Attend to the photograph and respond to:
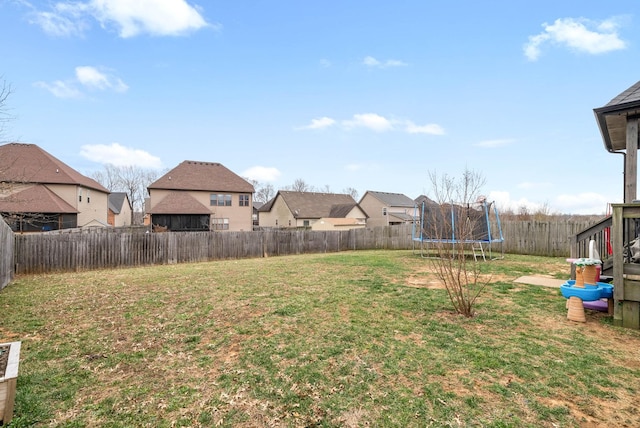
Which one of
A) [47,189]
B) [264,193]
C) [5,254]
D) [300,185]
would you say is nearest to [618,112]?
[5,254]

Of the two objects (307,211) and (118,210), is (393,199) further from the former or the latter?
(118,210)

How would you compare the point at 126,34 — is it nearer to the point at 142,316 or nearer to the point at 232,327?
the point at 142,316

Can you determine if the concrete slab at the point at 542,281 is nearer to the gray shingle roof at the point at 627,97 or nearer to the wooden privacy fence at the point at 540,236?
the gray shingle roof at the point at 627,97

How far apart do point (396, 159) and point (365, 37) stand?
10.5m

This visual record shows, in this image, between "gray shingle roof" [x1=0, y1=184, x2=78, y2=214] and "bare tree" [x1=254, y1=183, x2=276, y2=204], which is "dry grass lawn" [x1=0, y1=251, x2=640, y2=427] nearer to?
"gray shingle roof" [x1=0, y1=184, x2=78, y2=214]

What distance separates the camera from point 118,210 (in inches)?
1510

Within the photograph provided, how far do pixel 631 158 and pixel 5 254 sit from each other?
13.3 metres

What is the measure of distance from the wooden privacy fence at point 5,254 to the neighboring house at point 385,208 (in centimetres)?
3315

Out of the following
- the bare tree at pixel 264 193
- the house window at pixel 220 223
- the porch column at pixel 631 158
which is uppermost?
the bare tree at pixel 264 193

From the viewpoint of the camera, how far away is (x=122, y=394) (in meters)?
2.53

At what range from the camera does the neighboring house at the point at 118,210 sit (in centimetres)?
Result: 3662

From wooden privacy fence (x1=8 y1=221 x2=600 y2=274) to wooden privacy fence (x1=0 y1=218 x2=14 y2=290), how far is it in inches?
54.0

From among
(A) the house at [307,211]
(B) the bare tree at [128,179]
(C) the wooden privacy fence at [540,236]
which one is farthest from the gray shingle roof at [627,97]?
(B) the bare tree at [128,179]

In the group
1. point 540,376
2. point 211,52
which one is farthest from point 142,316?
point 211,52
